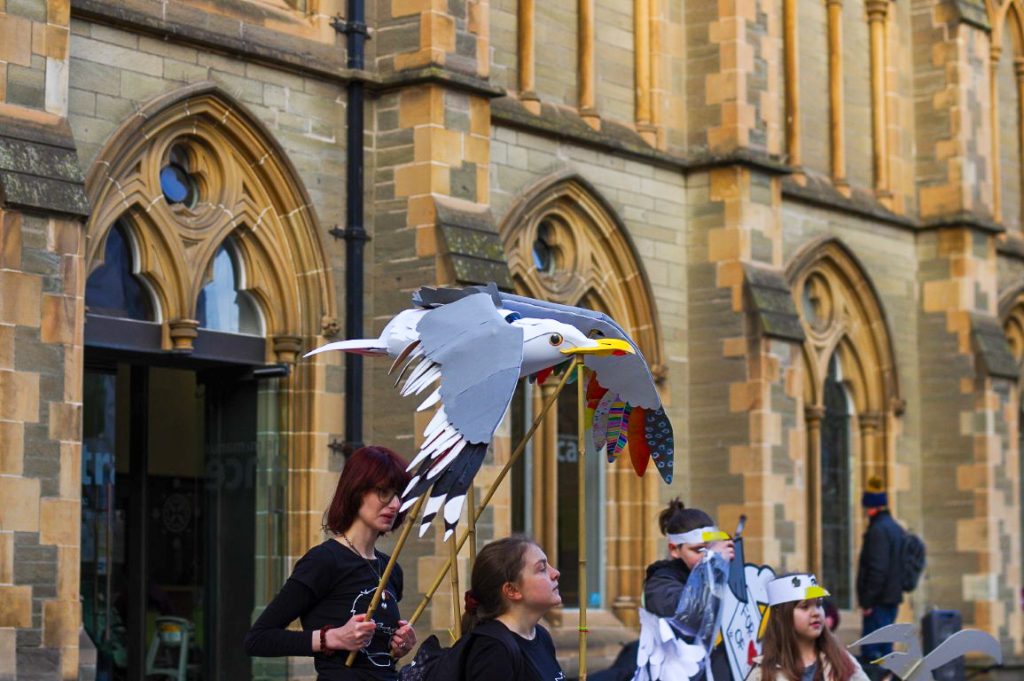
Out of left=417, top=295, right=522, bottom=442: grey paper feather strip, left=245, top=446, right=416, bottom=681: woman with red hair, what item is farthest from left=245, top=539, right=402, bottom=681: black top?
left=417, top=295, right=522, bottom=442: grey paper feather strip

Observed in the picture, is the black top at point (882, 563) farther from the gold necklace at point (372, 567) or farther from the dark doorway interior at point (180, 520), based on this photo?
the gold necklace at point (372, 567)

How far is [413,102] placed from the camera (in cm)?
1469

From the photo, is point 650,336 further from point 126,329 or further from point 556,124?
point 126,329

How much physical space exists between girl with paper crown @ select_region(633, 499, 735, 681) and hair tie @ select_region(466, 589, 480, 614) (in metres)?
3.05

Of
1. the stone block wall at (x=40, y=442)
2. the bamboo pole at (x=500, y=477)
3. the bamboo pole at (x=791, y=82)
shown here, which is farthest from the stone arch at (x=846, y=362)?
the bamboo pole at (x=500, y=477)

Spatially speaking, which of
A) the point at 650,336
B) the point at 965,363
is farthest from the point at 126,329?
the point at 965,363

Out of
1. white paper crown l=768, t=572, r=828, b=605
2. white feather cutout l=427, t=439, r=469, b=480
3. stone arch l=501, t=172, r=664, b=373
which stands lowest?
white paper crown l=768, t=572, r=828, b=605

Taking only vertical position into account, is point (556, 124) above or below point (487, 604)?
above

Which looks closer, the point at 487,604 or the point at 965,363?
the point at 487,604

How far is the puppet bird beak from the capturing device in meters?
6.68

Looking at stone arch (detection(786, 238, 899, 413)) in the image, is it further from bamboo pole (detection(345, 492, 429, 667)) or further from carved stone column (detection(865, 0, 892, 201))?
bamboo pole (detection(345, 492, 429, 667))

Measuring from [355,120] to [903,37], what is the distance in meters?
9.56

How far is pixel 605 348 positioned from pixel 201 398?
8.34 m

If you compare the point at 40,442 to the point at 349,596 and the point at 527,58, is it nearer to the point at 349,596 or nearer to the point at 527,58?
the point at 349,596
